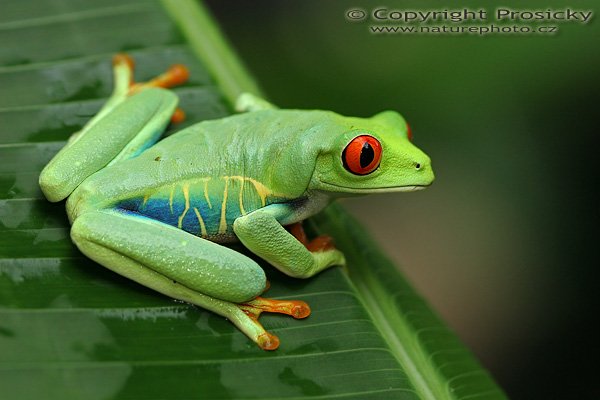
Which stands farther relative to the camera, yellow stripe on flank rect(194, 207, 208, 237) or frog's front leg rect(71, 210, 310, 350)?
yellow stripe on flank rect(194, 207, 208, 237)

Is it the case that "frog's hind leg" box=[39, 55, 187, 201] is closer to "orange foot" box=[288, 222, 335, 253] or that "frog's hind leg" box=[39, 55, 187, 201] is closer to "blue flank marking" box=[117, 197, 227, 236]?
"blue flank marking" box=[117, 197, 227, 236]

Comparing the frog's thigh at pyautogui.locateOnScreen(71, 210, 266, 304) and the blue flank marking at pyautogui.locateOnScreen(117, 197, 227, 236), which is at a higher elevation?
the blue flank marking at pyautogui.locateOnScreen(117, 197, 227, 236)

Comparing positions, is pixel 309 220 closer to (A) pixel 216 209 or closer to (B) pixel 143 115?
(A) pixel 216 209

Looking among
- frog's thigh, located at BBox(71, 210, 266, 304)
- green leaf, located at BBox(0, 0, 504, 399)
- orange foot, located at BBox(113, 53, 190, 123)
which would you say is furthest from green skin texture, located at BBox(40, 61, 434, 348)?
orange foot, located at BBox(113, 53, 190, 123)

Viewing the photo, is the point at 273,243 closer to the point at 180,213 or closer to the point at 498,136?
the point at 180,213

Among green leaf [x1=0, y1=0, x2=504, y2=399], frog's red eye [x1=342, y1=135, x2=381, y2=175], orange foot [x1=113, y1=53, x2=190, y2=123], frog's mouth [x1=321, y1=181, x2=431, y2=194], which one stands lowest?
green leaf [x1=0, y1=0, x2=504, y2=399]

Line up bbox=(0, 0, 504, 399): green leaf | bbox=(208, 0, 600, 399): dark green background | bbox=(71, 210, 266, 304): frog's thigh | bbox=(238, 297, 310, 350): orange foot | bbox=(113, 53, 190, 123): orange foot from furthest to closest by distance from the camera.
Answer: bbox=(208, 0, 600, 399): dark green background → bbox=(113, 53, 190, 123): orange foot → bbox=(238, 297, 310, 350): orange foot → bbox=(71, 210, 266, 304): frog's thigh → bbox=(0, 0, 504, 399): green leaf

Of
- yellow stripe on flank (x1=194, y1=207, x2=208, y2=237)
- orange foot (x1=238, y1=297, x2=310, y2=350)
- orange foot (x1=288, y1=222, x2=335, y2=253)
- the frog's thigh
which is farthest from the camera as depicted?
orange foot (x1=288, y1=222, x2=335, y2=253)
